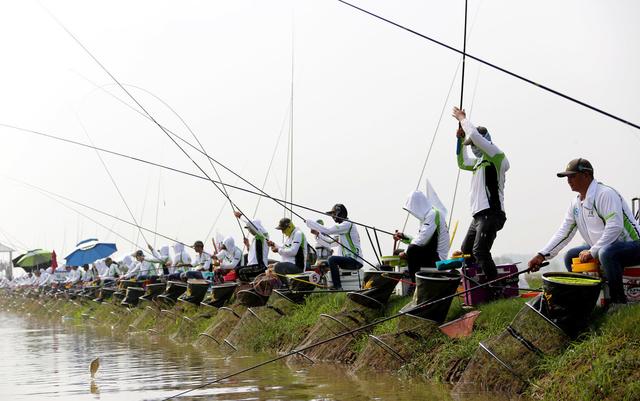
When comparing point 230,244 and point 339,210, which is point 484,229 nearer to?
point 339,210

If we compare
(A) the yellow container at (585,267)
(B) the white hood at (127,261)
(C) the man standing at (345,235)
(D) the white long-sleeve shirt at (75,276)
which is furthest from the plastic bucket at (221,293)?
(D) the white long-sleeve shirt at (75,276)

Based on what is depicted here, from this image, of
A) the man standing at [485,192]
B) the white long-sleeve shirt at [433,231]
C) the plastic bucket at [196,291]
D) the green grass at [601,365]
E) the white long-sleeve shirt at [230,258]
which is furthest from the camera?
the white long-sleeve shirt at [230,258]

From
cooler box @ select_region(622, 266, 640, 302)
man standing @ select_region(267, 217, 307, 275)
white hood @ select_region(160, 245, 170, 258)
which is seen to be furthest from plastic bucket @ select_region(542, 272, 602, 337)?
white hood @ select_region(160, 245, 170, 258)

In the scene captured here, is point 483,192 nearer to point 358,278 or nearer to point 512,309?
point 512,309

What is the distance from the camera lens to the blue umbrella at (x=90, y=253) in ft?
118

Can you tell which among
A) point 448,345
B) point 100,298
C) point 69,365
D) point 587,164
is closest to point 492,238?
point 448,345

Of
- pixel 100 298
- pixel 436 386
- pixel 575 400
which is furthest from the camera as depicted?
pixel 100 298

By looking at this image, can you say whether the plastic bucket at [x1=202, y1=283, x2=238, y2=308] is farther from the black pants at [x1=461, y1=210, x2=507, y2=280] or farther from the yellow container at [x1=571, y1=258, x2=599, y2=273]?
the yellow container at [x1=571, y1=258, x2=599, y2=273]

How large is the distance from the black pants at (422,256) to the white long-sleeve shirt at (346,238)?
2.86 m

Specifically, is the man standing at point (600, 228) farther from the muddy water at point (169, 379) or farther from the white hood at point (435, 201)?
the white hood at point (435, 201)

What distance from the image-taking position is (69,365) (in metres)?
13.0

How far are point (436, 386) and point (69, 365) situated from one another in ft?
22.5

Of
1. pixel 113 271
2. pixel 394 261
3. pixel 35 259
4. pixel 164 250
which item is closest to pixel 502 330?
pixel 394 261

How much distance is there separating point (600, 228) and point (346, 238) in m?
6.50
